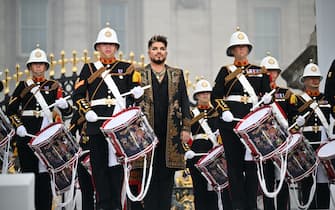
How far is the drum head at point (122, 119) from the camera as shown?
783cm

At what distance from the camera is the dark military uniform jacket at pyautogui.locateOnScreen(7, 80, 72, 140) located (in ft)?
32.5

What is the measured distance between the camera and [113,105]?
27.6ft

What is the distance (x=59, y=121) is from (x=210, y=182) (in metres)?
1.78

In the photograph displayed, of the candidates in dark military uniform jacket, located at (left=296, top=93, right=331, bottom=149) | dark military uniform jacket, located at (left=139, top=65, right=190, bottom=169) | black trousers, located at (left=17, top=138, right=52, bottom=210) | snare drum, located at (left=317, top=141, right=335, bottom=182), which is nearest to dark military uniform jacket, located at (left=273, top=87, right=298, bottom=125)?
dark military uniform jacket, located at (left=296, top=93, right=331, bottom=149)

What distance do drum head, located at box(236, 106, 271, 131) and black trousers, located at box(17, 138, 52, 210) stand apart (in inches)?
92.5

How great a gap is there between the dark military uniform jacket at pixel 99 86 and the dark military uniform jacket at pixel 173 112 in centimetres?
16

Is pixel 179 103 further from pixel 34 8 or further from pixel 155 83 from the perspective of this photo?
pixel 34 8

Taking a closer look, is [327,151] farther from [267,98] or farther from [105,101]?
[105,101]

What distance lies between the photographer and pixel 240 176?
8.69 meters

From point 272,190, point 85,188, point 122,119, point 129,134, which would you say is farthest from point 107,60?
point 272,190

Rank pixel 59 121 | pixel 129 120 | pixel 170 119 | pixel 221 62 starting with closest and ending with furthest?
pixel 129 120, pixel 170 119, pixel 59 121, pixel 221 62

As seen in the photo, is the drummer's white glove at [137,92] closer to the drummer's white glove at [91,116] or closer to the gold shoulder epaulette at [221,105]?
the drummer's white glove at [91,116]

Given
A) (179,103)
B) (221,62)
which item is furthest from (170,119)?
(221,62)

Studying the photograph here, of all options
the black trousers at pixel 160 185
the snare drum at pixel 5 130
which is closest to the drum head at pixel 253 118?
the black trousers at pixel 160 185
